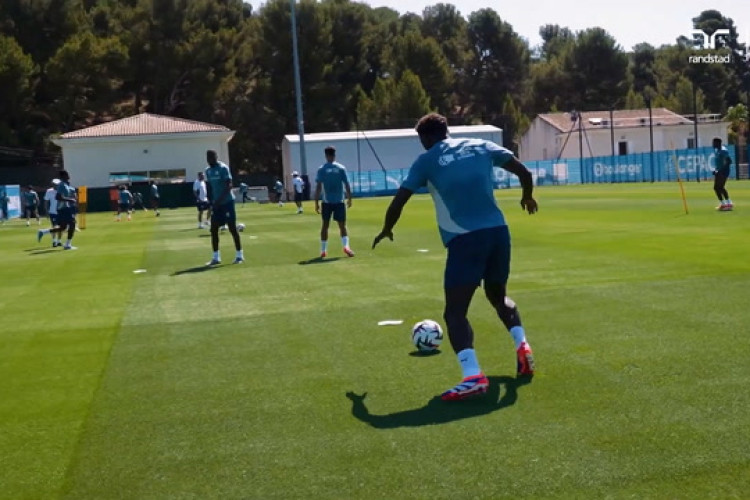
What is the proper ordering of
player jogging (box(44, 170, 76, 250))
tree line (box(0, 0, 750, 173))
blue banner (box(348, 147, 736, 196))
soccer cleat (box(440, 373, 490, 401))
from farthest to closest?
tree line (box(0, 0, 750, 173)) → blue banner (box(348, 147, 736, 196)) → player jogging (box(44, 170, 76, 250)) → soccer cleat (box(440, 373, 490, 401))

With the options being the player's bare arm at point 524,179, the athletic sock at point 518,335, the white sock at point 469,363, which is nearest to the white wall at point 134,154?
the player's bare arm at point 524,179

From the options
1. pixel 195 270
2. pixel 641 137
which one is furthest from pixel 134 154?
pixel 195 270

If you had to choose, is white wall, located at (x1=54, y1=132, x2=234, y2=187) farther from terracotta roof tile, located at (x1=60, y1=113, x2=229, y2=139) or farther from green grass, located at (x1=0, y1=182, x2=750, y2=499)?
green grass, located at (x1=0, y1=182, x2=750, y2=499)

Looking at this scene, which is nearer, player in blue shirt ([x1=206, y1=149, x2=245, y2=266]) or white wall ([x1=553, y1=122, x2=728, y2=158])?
player in blue shirt ([x1=206, y1=149, x2=245, y2=266])

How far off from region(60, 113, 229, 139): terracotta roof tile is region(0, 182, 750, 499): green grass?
5904 centimetres

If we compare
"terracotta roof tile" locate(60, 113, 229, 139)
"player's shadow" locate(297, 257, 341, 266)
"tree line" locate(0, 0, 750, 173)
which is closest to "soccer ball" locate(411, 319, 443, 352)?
"player's shadow" locate(297, 257, 341, 266)

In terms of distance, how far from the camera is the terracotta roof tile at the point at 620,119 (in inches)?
3413

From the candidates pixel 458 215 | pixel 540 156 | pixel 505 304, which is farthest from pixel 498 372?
pixel 540 156

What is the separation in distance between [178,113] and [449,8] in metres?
33.6

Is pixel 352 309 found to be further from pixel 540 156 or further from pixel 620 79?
pixel 620 79

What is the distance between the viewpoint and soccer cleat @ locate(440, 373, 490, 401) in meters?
7.05

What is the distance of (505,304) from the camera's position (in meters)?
7.96

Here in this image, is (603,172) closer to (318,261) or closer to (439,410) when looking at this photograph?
(318,261)

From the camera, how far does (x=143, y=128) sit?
7375cm
